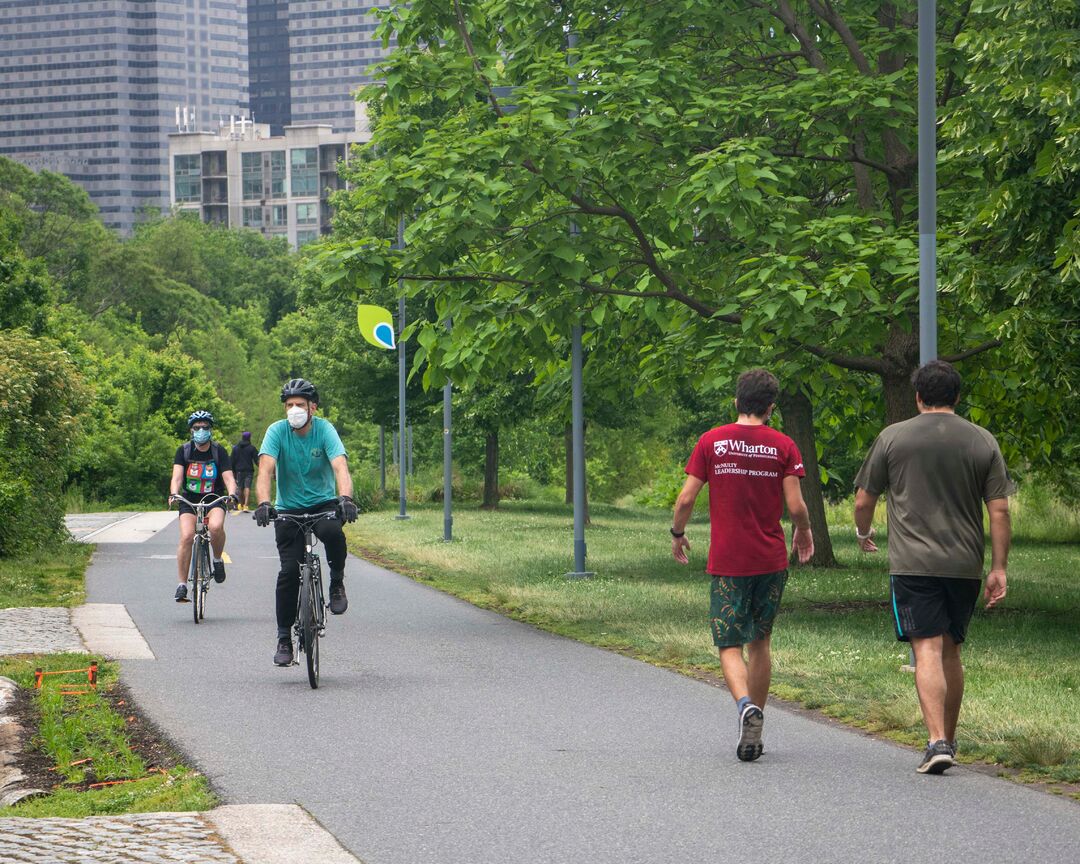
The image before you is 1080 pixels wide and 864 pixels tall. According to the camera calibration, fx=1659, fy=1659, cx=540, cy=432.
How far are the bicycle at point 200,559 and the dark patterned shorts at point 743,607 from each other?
25.4 ft

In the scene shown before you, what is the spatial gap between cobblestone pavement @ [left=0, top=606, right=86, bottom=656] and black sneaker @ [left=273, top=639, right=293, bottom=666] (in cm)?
227

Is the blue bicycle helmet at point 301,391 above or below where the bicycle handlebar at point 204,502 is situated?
above

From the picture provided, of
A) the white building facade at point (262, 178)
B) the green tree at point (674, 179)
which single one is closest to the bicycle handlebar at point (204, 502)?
the green tree at point (674, 179)

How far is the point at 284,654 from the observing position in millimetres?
10805

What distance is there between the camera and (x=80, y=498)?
46.5 m

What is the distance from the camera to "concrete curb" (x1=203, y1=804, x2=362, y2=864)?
5.81m

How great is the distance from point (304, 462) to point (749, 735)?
4148mm

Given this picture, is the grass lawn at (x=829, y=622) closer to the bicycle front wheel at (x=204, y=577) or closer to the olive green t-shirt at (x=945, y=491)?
the olive green t-shirt at (x=945, y=491)

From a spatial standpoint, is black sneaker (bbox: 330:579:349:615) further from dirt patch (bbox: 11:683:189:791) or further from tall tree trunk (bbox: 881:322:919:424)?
tall tree trunk (bbox: 881:322:919:424)

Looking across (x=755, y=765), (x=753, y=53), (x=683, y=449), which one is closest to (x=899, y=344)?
(x=753, y=53)

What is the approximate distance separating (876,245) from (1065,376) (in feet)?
8.09

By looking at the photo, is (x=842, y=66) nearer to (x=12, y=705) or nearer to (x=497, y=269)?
(x=497, y=269)

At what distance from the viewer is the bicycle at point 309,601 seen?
10.5 m

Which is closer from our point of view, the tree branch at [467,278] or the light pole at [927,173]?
the light pole at [927,173]
